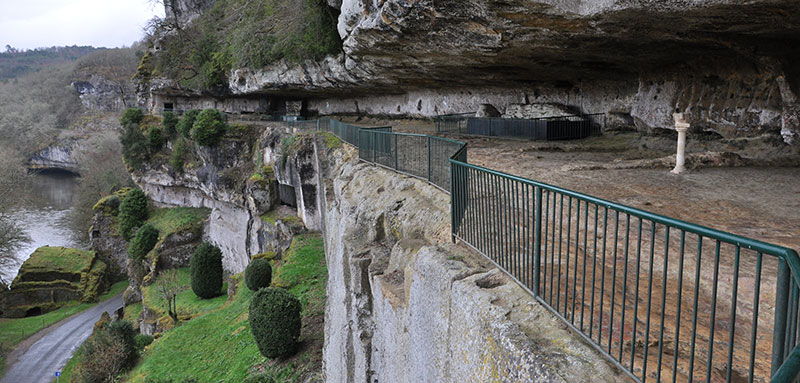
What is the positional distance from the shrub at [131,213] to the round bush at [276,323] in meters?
24.5

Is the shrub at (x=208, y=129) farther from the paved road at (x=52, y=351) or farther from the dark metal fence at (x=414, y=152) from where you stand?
the dark metal fence at (x=414, y=152)

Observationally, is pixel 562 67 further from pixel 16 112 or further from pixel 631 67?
pixel 16 112

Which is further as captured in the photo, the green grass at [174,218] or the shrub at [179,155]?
the shrub at [179,155]

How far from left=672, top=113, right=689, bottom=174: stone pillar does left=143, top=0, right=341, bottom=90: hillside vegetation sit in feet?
41.5

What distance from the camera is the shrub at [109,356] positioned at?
15834 mm

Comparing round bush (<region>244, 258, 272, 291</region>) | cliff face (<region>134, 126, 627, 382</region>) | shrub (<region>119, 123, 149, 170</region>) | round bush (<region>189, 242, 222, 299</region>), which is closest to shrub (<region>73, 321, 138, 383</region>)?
round bush (<region>189, 242, 222, 299</region>)

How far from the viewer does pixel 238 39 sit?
2664 cm

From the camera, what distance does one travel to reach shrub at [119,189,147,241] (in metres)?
31.6

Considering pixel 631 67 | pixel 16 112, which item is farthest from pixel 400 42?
pixel 16 112

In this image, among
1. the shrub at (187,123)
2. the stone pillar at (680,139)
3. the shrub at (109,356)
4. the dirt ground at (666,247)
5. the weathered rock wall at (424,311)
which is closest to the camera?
the dirt ground at (666,247)

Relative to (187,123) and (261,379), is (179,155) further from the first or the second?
(261,379)

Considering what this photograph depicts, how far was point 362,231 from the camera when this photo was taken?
6.62 metres

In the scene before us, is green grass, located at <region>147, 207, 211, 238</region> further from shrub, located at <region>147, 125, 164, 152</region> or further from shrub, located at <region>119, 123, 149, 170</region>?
shrub, located at <region>147, 125, 164, 152</region>

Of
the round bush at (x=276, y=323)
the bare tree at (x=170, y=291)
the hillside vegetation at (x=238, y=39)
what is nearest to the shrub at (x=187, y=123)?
the hillside vegetation at (x=238, y=39)
